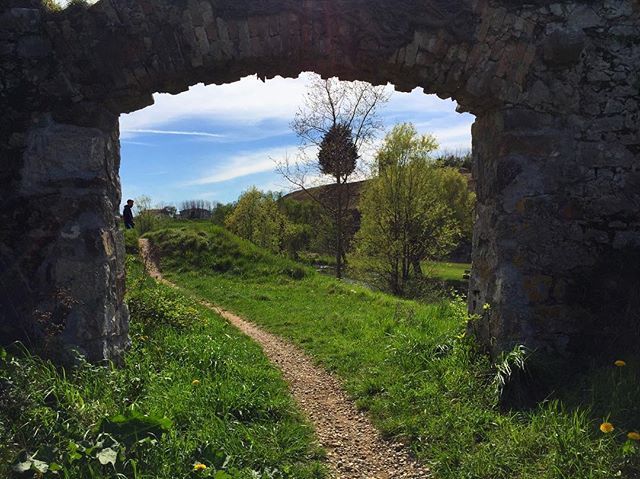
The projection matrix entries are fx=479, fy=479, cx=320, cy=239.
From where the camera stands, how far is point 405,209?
16.6 m

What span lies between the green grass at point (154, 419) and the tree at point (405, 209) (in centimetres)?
1225

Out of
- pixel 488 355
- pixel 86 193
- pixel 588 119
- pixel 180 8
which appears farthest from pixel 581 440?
pixel 180 8

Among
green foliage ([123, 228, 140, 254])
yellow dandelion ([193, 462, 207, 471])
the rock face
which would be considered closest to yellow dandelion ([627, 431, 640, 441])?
the rock face

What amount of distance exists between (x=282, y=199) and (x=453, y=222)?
17880 millimetres

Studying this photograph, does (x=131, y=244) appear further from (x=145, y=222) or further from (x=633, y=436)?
(x=633, y=436)

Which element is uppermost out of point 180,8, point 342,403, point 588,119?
point 180,8

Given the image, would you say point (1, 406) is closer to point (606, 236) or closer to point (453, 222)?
point (606, 236)

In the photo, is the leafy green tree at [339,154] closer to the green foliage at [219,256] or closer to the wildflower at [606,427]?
the green foliage at [219,256]

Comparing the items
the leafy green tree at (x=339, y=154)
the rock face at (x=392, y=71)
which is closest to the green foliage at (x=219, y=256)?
the leafy green tree at (x=339, y=154)

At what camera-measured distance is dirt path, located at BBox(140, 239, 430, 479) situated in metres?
3.30

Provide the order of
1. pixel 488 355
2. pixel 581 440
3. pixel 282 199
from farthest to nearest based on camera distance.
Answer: pixel 282 199 < pixel 488 355 < pixel 581 440

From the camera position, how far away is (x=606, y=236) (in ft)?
13.8

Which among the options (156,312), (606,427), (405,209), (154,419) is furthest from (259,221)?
(606,427)

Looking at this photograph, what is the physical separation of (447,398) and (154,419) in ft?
7.66
